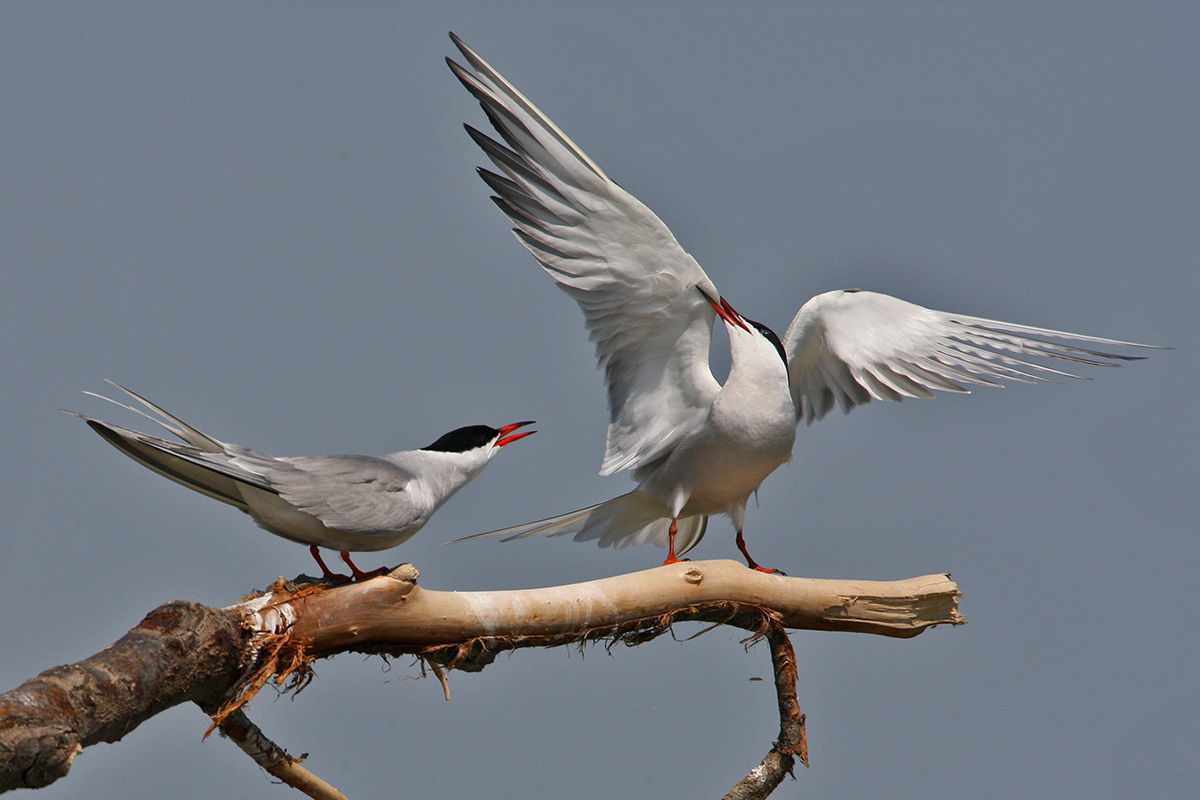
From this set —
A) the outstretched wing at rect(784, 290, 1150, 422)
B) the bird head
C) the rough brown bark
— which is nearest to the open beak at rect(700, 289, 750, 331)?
the bird head

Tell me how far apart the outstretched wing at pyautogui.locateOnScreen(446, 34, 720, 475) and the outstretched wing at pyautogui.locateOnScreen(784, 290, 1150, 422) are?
2.37 ft

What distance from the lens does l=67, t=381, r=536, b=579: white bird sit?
3.38 metres

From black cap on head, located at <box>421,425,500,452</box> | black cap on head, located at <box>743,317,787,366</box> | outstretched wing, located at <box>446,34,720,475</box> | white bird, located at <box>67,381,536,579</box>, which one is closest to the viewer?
white bird, located at <box>67,381,536,579</box>

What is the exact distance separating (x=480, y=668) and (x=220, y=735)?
3.13 ft

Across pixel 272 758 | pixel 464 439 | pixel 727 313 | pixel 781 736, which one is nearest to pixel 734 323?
pixel 727 313

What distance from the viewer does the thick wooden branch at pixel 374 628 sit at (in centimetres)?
277

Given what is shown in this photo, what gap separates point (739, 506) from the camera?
5.23 m

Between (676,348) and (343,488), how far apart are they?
2143 millimetres

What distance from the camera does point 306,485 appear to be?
Result: 3557mm

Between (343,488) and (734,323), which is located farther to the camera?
(734,323)

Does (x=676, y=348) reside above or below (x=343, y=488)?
below

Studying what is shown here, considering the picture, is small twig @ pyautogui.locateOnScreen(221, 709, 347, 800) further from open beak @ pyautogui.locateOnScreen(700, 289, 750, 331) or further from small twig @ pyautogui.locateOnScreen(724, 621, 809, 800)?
open beak @ pyautogui.locateOnScreen(700, 289, 750, 331)

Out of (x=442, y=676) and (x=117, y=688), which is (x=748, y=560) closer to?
(x=442, y=676)

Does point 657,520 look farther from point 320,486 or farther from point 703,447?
point 320,486
